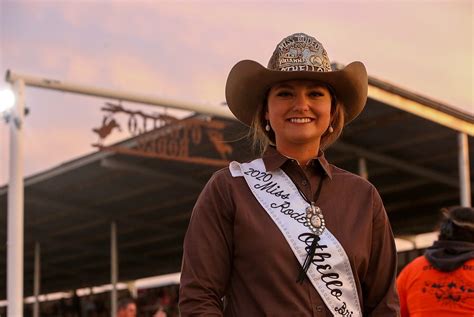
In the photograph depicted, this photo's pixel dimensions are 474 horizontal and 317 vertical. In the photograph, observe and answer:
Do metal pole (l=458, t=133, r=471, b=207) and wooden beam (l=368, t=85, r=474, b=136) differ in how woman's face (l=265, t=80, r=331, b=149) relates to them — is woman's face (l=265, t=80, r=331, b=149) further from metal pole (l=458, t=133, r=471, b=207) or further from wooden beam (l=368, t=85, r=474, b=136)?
metal pole (l=458, t=133, r=471, b=207)

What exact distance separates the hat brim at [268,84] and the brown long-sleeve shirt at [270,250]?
20 centimetres

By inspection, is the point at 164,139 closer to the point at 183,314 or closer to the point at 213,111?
the point at 213,111

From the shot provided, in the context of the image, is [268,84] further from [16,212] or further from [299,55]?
[16,212]

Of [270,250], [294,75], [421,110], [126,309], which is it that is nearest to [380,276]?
[270,250]

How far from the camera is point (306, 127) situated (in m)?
2.74

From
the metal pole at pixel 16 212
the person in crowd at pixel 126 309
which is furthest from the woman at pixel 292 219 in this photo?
the person in crowd at pixel 126 309

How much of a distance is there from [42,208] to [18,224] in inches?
496

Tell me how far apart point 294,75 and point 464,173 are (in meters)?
12.7

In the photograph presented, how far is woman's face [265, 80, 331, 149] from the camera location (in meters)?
2.74

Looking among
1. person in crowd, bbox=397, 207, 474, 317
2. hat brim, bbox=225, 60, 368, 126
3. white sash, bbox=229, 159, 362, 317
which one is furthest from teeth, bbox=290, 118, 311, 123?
person in crowd, bbox=397, 207, 474, 317

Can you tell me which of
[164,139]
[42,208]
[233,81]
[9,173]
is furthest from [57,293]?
[233,81]

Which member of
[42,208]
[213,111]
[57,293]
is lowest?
[57,293]

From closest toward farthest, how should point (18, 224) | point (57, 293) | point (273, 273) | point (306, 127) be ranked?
point (273, 273), point (306, 127), point (18, 224), point (57, 293)

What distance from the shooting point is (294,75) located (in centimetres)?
272
